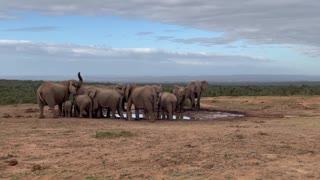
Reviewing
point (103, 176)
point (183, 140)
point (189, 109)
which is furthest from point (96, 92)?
point (103, 176)

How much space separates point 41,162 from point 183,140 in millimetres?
4320

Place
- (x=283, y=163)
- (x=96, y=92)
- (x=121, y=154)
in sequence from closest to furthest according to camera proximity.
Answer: (x=283, y=163), (x=121, y=154), (x=96, y=92)

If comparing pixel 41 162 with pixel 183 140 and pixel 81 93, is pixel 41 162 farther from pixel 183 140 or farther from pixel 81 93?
pixel 81 93

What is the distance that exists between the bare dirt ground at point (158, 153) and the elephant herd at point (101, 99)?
356 cm

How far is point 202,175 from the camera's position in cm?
977

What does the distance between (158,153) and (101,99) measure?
10.3 metres

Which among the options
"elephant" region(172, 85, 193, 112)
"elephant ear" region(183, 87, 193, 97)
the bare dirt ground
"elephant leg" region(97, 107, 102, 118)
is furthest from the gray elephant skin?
"elephant ear" region(183, 87, 193, 97)

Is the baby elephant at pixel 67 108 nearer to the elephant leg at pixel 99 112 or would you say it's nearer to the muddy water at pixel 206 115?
the elephant leg at pixel 99 112

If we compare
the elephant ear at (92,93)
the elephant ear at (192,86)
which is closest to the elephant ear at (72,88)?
the elephant ear at (92,93)

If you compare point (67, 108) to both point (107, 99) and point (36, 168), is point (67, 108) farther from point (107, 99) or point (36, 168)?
point (36, 168)

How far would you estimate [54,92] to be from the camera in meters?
22.0

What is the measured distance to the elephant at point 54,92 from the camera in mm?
21719

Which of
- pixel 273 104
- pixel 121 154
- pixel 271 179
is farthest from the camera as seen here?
pixel 273 104

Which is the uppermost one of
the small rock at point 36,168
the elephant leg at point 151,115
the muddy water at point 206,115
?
the elephant leg at point 151,115
